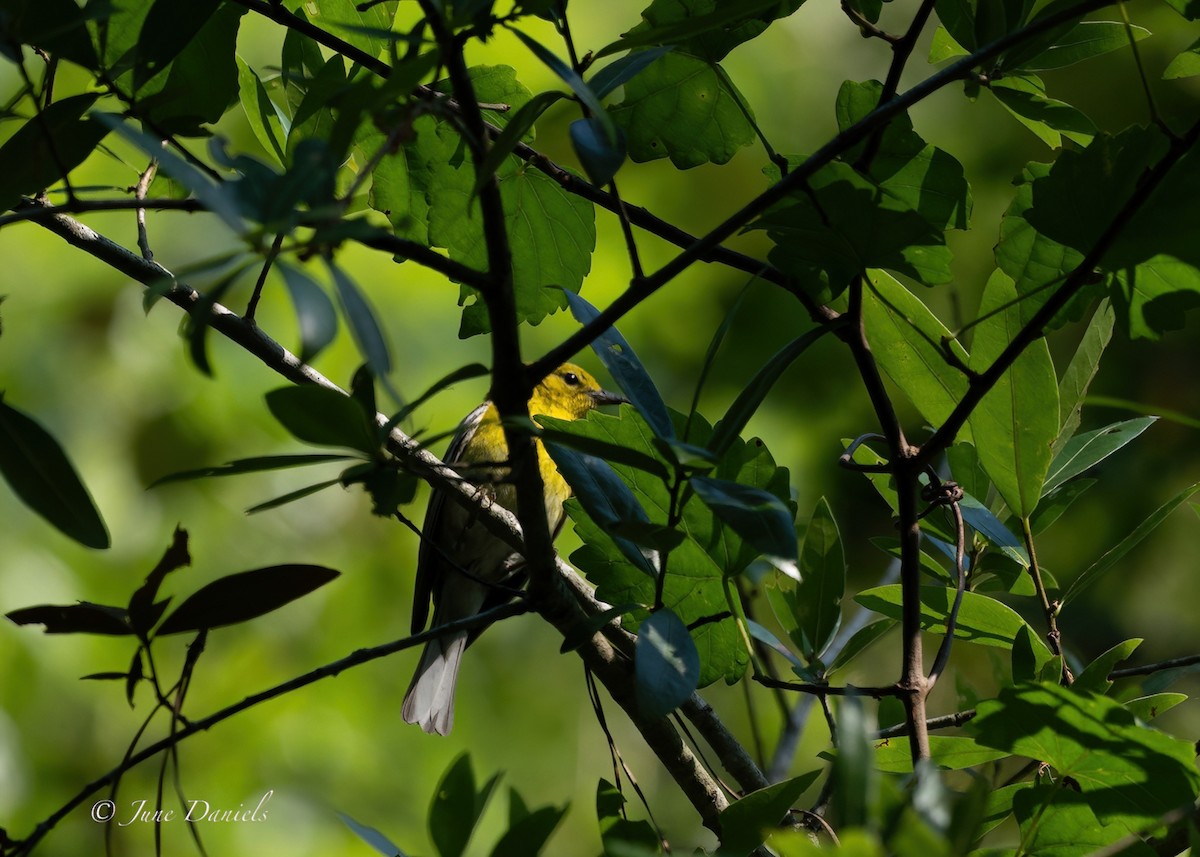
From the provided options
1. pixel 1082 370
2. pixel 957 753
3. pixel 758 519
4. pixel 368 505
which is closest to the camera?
pixel 758 519

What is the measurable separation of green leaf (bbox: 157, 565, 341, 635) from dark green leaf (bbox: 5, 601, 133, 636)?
0.14 ft

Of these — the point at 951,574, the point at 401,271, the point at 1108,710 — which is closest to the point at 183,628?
the point at 1108,710

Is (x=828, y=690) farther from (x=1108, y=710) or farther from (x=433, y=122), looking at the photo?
(x=433, y=122)

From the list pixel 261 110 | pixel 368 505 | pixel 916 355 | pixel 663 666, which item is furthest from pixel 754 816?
pixel 368 505

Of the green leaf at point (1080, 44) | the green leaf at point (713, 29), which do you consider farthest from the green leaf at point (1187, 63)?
the green leaf at point (713, 29)

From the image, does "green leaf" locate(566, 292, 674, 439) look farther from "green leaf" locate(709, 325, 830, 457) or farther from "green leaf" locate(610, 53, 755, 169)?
"green leaf" locate(610, 53, 755, 169)

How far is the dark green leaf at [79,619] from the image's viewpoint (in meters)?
0.88

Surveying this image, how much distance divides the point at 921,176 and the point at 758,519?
1.61 feet

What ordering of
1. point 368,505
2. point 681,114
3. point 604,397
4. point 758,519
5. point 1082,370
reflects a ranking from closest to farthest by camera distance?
point 758,519 → point 681,114 → point 1082,370 → point 368,505 → point 604,397

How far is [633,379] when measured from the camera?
0.98 metres

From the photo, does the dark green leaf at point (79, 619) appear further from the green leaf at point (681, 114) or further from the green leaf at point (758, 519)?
the green leaf at point (681, 114)

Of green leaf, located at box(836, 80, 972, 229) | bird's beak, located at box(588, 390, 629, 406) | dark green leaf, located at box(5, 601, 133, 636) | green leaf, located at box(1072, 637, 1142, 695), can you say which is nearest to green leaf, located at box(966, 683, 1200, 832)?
green leaf, located at box(1072, 637, 1142, 695)

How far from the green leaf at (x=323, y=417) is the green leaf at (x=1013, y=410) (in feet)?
2.33

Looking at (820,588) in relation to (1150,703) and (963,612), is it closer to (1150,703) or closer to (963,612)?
(963,612)
